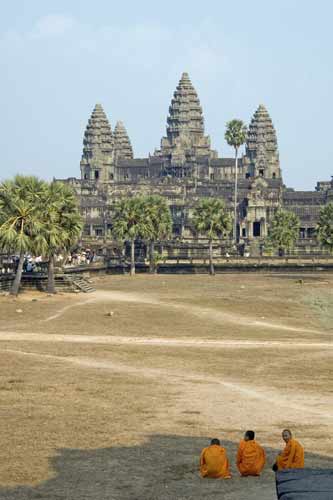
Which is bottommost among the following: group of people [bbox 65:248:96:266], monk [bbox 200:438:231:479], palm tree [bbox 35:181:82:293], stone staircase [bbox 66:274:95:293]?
monk [bbox 200:438:231:479]

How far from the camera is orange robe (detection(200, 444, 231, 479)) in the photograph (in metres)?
25.0

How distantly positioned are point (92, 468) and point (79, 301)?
167 feet

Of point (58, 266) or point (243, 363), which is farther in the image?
point (58, 266)

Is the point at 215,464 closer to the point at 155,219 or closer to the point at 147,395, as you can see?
the point at 147,395

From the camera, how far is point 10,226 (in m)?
74.4

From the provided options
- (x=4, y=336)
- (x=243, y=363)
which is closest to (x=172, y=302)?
(x=4, y=336)

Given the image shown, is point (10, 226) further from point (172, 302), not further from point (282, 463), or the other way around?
point (282, 463)

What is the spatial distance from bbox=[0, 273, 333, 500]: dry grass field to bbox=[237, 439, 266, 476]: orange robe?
0.88 feet

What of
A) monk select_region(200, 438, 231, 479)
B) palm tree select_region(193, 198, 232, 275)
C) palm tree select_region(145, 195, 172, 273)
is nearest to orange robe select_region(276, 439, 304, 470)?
monk select_region(200, 438, 231, 479)

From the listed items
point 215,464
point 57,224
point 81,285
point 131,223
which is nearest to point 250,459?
point 215,464

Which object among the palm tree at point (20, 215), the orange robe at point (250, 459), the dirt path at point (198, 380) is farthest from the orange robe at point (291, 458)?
the palm tree at point (20, 215)

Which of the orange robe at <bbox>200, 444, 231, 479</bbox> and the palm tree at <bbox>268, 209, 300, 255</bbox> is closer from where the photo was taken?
the orange robe at <bbox>200, 444, 231, 479</bbox>

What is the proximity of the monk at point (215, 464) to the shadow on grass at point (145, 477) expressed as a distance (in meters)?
0.20

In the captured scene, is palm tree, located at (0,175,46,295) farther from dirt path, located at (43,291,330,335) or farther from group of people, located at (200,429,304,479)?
group of people, located at (200,429,304,479)
